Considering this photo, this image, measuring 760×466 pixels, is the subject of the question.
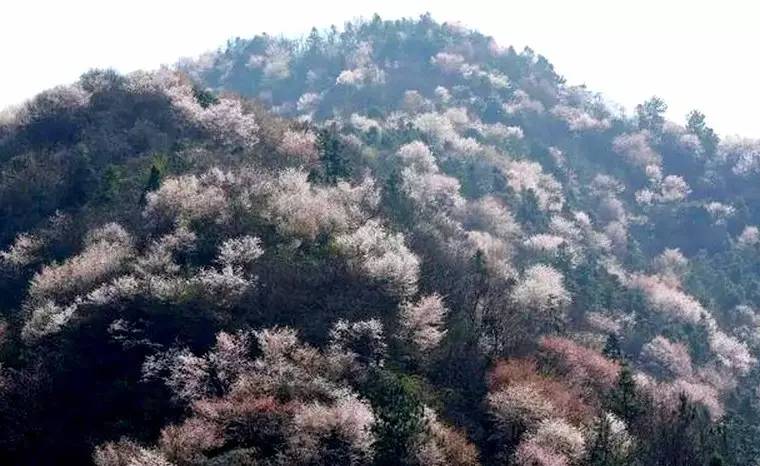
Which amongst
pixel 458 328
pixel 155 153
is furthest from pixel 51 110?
pixel 458 328

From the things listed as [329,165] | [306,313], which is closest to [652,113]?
[329,165]

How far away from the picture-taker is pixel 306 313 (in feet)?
184

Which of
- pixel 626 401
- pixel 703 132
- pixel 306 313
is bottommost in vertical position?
pixel 306 313

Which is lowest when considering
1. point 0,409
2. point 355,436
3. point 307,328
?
point 0,409

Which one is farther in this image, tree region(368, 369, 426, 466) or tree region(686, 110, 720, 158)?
tree region(686, 110, 720, 158)

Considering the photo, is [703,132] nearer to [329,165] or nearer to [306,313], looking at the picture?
[329,165]

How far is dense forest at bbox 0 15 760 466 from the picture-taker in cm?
4569

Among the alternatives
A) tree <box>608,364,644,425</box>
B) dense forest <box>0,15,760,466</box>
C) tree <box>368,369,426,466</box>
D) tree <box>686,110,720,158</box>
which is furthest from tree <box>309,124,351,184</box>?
tree <box>686,110,720,158</box>

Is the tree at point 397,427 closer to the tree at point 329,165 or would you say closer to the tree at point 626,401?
the tree at point 626,401

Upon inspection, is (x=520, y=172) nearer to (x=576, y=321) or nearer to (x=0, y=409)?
(x=576, y=321)

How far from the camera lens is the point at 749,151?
159375 millimetres

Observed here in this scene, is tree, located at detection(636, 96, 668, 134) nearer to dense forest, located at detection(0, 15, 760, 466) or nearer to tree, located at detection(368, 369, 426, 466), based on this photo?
dense forest, located at detection(0, 15, 760, 466)

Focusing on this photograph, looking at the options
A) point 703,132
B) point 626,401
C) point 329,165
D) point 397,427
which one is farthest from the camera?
point 703,132

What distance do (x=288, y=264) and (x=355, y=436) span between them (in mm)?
20427
